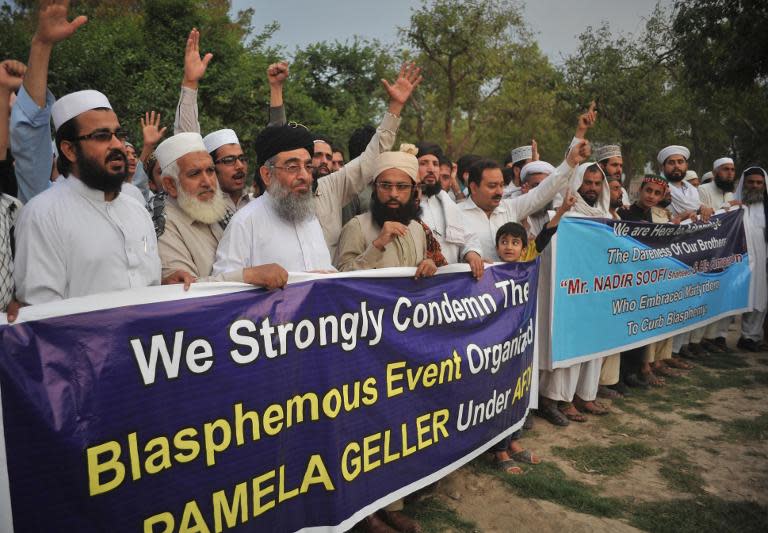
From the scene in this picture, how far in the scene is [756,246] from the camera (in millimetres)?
7254

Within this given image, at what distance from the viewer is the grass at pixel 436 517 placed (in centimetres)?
316

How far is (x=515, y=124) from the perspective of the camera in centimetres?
2814

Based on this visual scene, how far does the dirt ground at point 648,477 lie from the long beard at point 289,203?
1889 mm

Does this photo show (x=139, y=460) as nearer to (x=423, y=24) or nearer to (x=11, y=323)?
(x=11, y=323)

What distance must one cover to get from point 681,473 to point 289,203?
3233 mm

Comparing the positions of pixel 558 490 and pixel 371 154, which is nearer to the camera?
pixel 558 490

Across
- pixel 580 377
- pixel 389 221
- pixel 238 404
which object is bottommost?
pixel 580 377

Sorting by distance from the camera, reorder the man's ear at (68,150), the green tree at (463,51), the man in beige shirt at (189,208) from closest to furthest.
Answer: the man's ear at (68,150) < the man in beige shirt at (189,208) < the green tree at (463,51)

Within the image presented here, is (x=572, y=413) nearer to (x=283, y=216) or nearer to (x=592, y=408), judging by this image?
(x=592, y=408)

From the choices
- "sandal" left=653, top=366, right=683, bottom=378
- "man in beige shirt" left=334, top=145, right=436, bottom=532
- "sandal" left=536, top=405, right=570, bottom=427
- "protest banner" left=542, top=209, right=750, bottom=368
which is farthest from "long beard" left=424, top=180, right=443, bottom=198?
"sandal" left=653, top=366, right=683, bottom=378

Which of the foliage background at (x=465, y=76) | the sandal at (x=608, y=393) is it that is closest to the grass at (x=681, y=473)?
the sandal at (x=608, y=393)

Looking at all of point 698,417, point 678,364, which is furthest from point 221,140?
point 678,364

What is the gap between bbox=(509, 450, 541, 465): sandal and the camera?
400cm

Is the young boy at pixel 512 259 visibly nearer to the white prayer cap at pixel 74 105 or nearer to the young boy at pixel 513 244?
the young boy at pixel 513 244
